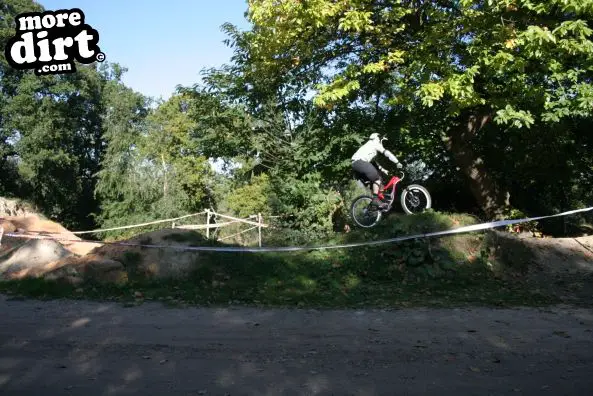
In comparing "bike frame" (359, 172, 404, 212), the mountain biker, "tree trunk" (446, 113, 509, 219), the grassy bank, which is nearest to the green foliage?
"tree trunk" (446, 113, 509, 219)

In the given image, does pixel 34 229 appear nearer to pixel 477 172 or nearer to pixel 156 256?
pixel 156 256

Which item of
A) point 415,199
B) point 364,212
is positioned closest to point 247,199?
point 364,212

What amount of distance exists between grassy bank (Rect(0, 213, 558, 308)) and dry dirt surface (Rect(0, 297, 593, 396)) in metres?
0.69

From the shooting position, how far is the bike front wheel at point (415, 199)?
10.8 metres

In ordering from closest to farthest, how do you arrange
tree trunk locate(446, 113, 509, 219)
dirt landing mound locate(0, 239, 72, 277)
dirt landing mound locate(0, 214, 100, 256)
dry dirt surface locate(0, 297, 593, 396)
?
dry dirt surface locate(0, 297, 593, 396), dirt landing mound locate(0, 239, 72, 277), dirt landing mound locate(0, 214, 100, 256), tree trunk locate(446, 113, 509, 219)

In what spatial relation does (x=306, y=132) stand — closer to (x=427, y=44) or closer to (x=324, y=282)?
(x=427, y=44)

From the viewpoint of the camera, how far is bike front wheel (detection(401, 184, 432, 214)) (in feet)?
35.3

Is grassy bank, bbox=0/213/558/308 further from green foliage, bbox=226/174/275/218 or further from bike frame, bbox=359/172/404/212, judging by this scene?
green foliage, bbox=226/174/275/218

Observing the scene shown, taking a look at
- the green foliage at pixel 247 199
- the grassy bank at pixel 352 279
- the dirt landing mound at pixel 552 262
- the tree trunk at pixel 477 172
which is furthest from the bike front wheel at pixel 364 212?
the green foliage at pixel 247 199

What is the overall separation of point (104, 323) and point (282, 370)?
2982 millimetres

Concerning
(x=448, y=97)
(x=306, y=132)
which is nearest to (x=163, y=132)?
(x=306, y=132)

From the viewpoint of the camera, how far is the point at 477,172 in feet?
44.5

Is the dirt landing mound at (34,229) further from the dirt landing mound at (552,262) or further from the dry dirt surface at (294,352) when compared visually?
the dirt landing mound at (552,262)

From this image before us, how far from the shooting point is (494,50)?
431 inches
